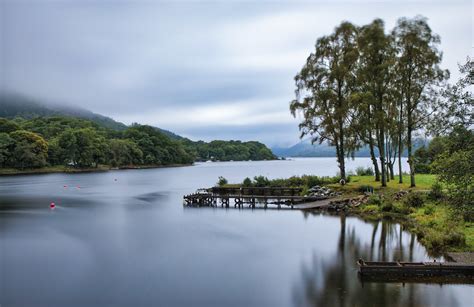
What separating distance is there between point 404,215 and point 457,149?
13.2 metres

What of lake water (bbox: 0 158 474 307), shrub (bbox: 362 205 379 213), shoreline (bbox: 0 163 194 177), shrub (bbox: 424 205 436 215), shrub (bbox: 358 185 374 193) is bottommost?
lake water (bbox: 0 158 474 307)

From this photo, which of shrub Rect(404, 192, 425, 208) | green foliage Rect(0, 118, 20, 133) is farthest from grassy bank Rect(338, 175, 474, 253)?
green foliage Rect(0, 118, 20, 133)

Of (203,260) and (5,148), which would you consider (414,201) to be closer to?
(203,260)

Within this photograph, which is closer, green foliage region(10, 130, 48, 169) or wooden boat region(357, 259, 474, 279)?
wooden boat region(357, 259, 474, 279)

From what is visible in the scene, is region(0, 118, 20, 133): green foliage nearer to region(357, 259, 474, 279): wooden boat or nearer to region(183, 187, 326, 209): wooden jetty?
region(183, 187, 326, 209): wooden jetty

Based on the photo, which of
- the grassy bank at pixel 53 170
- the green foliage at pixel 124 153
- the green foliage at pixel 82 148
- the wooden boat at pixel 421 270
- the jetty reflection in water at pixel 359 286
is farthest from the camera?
the green foliage at pixel 124 153

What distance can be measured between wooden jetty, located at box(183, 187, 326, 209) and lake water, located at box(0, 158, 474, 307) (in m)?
5.58

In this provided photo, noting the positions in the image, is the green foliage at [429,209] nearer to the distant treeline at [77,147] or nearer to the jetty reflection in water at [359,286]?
the jetty reflection in water at [359,286]

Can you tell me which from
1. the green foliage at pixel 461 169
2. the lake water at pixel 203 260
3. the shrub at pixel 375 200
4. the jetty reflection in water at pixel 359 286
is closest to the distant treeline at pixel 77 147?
the lake water at pixel 203 260

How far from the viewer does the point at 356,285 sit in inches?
577

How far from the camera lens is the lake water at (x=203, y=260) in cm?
1396

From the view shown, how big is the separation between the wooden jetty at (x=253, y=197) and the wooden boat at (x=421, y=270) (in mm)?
21613

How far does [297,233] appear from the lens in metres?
25.5

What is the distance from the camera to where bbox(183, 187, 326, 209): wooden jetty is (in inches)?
1571
